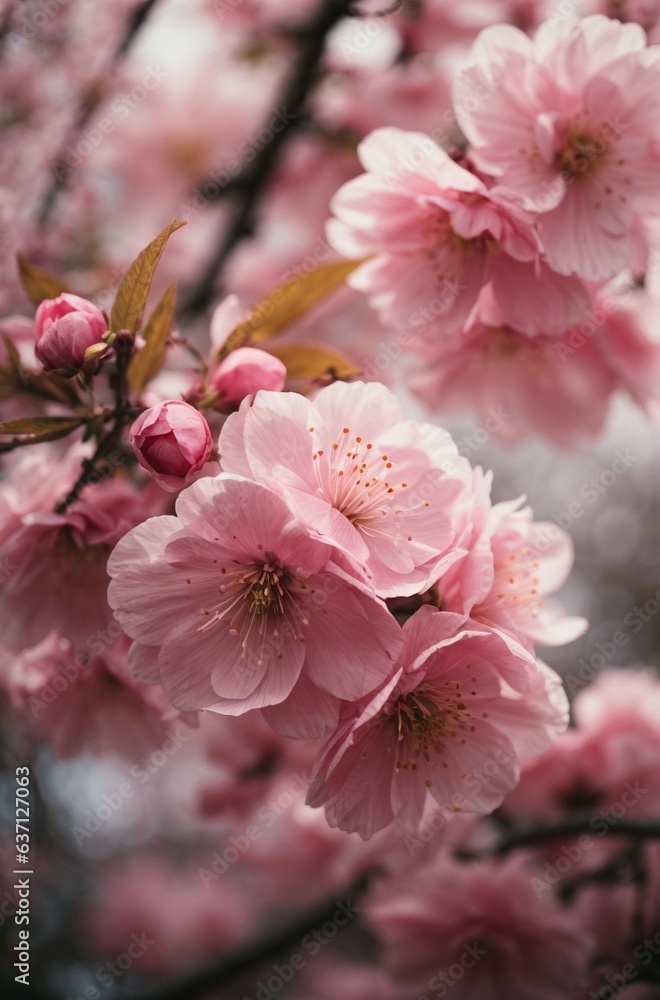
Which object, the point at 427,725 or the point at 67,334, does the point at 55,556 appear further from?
the point at 427,725

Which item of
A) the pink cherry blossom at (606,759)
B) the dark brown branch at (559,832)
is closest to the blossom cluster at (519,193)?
the dark brown branch at (559,832)

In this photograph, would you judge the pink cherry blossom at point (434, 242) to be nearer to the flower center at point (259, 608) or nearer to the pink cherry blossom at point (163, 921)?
the flower center at point (259, 608)

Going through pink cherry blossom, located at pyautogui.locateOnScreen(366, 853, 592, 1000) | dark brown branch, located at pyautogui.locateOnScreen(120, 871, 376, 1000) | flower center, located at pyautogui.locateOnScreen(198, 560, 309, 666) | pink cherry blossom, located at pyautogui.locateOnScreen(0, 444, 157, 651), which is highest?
flower center, located at pyautogui.locateOnScreen(198, 560, 309, 666)

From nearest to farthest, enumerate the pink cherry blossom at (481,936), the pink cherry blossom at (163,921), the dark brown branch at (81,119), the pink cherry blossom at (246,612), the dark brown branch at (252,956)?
the pink cherry blossom at (246,612) → the pink cherry blossom at (481,936) → the dark brown branch at (252,956) → the dark brown branch at (81,119) → the pink cherry blossom at (163,921)

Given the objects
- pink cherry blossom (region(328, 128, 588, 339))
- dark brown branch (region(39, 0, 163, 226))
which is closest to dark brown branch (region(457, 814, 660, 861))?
pink cherry blossom (region(328, 128, 588, 339))

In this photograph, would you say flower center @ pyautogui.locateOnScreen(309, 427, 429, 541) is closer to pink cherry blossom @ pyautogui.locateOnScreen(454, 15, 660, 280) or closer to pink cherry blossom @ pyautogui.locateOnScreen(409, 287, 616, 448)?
pink cherry blossom @ pyautogui.locateOnScreen(454, 15, 660, 280)

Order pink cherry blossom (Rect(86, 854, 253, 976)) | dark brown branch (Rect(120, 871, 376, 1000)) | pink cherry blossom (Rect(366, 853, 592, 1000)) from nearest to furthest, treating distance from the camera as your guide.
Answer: pink cherry blossom (Rect(366, 853, 592, 1000)) < dark brown branch (Rect(120, 871, 376, 1000)) < pink cherry blossom (Rect(86, 854, 253, 976))

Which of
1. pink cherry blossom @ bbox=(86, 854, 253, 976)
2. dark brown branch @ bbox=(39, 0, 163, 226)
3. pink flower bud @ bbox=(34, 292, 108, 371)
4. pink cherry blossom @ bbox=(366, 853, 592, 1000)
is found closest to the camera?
pink flower bud @ bbox=(34, 292, 108, 371)

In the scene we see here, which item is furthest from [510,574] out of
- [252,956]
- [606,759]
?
[252,956]
